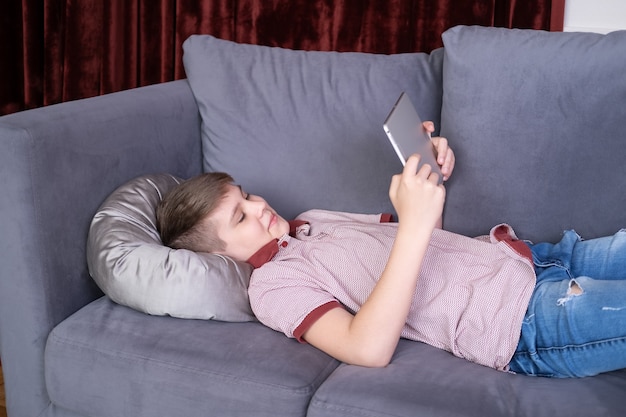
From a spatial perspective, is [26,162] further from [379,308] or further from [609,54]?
[609,54]

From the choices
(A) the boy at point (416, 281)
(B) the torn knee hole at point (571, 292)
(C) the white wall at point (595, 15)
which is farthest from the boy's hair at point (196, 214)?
(C) the white wall at point (595, 15)

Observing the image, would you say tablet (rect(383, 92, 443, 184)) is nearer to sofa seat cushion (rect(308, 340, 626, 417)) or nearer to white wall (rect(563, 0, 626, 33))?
sofa seat cushion (rect(308, 340, 626, 417))

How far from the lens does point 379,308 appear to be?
1349mm

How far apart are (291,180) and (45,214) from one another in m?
0.61

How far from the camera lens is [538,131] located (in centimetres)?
172

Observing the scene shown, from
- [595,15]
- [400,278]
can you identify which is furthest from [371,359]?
[595,15]

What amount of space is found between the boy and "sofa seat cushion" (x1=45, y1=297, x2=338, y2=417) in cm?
7

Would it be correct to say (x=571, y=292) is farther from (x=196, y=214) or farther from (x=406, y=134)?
(x=196, y=214)

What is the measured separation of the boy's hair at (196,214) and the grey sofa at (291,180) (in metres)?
0.18

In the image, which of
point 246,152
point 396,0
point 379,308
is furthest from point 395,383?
point 396,0

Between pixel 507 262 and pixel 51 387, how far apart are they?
3.14ft

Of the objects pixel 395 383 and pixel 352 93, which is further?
pixel 352 93

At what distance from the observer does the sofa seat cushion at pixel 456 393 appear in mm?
1250

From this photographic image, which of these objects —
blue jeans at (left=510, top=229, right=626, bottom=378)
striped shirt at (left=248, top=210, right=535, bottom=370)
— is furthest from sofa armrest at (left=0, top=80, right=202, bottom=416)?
blue jeans at (left=510, top=229, right=626, bottom=378)
